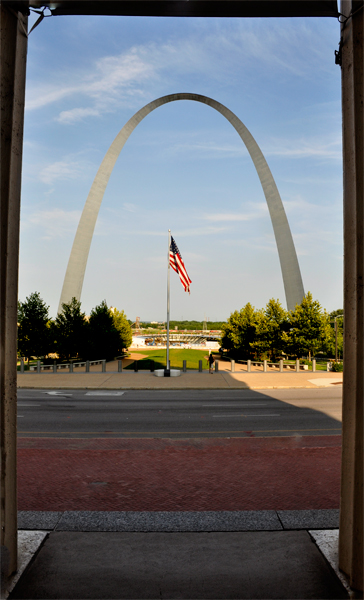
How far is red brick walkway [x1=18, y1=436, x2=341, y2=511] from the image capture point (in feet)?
25.7

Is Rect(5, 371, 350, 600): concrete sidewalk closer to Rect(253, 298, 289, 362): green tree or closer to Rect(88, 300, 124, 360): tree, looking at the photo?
Rect(253, 298, 289, 362): green tree

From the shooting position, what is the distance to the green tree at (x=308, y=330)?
127ft

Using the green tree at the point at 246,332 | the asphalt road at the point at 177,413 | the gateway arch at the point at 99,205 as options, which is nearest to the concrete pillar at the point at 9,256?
the asphalt road at the point at 177,413

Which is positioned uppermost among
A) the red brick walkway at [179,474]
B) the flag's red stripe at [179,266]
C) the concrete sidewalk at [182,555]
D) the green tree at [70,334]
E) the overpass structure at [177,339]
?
the flag's red stripe at [179,266]

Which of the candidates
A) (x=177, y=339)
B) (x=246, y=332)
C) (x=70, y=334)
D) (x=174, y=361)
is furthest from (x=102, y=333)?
(x=177, y=339)

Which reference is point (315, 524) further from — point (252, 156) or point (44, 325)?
point (252, 156)

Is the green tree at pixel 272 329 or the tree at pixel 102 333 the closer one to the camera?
the green tree at pixel 272 329

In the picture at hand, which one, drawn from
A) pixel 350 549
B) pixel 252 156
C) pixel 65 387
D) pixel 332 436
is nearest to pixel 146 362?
pixel 65 387

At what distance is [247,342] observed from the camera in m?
44.6

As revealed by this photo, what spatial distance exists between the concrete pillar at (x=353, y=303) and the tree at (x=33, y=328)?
117ft

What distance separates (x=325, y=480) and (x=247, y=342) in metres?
35.9

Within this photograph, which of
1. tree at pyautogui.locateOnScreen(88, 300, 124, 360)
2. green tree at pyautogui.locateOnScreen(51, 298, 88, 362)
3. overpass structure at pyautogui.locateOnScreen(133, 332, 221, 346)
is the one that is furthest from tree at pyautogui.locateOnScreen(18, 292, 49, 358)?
overpass structure at pyautogui.locateOnScreen(133, 332, 221, 346)

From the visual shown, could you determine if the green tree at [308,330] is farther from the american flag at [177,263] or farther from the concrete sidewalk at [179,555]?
the concrete sidewalk at [179,555]

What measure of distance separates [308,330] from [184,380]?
650 inches
